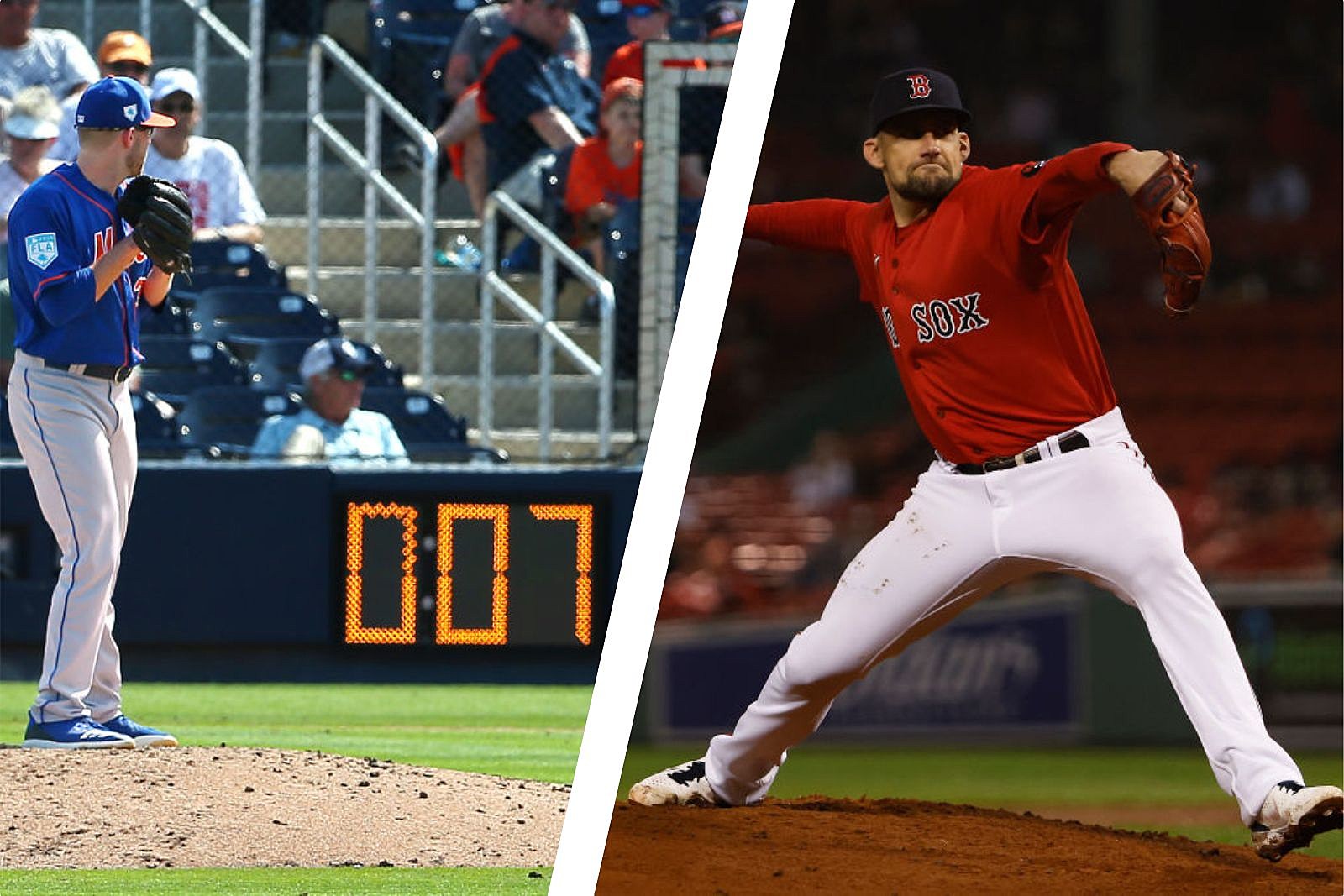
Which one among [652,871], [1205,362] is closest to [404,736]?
[652,871]

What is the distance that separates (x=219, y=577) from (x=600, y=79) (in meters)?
3.52

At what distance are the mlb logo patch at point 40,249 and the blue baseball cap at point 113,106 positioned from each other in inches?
12.8

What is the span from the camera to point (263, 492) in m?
7.57

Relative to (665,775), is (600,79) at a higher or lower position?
higher

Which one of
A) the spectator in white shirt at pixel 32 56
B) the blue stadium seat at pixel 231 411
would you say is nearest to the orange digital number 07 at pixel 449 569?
the blue stadium seat at pixel 231 411

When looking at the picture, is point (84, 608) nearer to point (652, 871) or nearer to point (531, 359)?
point (652, 871)

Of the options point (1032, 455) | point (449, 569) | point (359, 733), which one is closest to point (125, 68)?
point (449, 569)

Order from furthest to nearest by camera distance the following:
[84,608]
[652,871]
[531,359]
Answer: [531,359]
[84,608]
[652,871]

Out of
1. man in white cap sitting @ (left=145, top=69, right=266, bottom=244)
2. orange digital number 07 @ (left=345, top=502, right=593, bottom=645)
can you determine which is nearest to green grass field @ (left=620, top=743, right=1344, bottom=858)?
orange digital number 07 @ (left=345, top=502, right=593, bottom=645)

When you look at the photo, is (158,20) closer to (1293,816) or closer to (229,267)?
(229,267)

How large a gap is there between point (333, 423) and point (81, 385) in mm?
2171

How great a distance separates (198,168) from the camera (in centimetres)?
817

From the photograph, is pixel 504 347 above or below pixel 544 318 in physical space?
below

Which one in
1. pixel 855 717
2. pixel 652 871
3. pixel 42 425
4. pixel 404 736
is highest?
pixel 42 425
